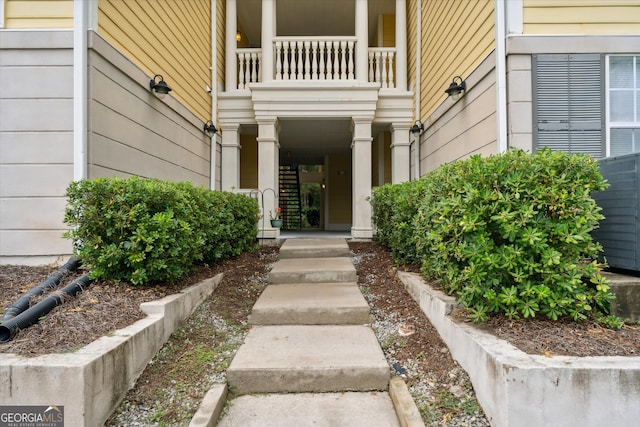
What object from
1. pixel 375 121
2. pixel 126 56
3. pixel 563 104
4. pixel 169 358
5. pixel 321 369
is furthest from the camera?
pixel 375 121

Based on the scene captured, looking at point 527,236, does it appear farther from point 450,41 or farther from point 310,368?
point 450,41

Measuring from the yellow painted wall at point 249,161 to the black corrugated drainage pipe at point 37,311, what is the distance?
7.51 m

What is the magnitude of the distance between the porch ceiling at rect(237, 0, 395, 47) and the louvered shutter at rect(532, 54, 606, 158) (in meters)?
5.75

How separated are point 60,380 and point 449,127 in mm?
5466

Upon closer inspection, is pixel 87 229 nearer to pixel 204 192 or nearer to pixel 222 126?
pixel 204 192

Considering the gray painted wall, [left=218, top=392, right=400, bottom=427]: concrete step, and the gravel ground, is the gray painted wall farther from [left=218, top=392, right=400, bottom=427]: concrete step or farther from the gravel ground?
[left=218, top=392, right=400, bottom=427]: concrete step

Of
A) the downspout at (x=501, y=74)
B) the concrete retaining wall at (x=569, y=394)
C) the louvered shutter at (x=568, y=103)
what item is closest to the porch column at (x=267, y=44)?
the downspout at (x=501, y=74)

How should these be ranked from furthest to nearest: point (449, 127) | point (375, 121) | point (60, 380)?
point (375, 121)
point (449, 127)
point (60, 380)

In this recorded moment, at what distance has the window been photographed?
3.84 metres

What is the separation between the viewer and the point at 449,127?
18.2 ft

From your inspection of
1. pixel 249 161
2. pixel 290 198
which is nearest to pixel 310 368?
pixel 249 161

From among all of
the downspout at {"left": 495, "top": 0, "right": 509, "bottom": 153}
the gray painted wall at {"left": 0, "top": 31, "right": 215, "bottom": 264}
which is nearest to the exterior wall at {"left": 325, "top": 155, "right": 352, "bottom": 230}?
the downspout at {"left": 495, "top": 0, "right": 509, "bottom": 153}

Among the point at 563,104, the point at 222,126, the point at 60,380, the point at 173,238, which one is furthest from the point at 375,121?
the point at 60,380

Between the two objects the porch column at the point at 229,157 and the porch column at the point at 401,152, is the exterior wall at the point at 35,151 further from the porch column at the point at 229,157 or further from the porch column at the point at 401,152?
the porch column at the point at 401,152
